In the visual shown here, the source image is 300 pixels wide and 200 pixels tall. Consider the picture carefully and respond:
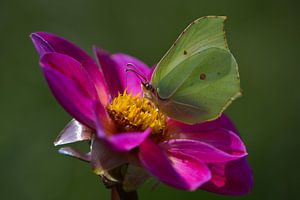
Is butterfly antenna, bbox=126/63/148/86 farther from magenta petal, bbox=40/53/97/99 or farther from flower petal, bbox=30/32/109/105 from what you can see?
magenta petal, bbox=40/53/97/99

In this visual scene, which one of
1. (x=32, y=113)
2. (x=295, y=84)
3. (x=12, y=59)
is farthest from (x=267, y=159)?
(x=12, y=59)

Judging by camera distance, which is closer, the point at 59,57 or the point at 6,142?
the point at 59,57

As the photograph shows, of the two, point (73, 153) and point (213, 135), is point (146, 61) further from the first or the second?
point (73, 153)

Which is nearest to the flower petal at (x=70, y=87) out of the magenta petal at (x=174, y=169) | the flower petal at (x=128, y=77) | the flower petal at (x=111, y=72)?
the magenta petal at (x=174, y=169)

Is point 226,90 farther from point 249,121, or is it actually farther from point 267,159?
point 249,121

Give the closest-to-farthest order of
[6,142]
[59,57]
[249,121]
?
[59,57], [6,142], [249,121]

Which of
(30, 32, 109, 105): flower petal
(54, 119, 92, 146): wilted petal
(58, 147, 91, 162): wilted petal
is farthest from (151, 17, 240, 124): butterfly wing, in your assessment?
(58, 147, 91, 162): wilted petal

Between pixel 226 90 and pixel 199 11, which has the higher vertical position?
pixel 226 90
